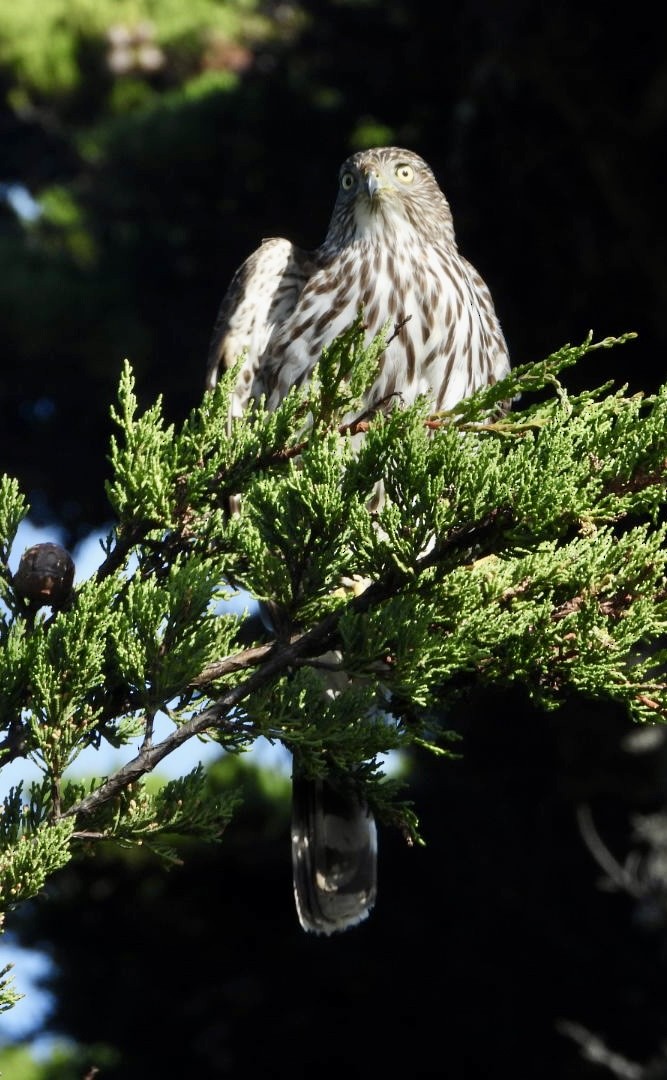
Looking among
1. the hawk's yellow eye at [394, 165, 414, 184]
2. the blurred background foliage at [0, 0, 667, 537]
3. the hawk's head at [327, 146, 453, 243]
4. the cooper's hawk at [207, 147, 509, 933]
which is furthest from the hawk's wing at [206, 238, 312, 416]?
the blurred background foliage at [0, 0, 667, 537]

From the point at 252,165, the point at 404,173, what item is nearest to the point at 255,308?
the point at 404,173

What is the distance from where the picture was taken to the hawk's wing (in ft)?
13.1

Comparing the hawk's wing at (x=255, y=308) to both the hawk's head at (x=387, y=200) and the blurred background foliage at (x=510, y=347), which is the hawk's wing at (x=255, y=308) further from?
the blurred background foliage at (x=510, y=347)

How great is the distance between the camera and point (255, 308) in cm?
403

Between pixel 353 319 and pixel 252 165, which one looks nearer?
pixel 353 319

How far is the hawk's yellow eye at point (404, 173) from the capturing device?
4.26m

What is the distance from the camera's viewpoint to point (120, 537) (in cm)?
222

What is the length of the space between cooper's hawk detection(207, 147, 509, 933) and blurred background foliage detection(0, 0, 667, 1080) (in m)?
2.69

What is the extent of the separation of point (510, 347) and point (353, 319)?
3.75 meters

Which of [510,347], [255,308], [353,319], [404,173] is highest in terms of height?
[510,347]

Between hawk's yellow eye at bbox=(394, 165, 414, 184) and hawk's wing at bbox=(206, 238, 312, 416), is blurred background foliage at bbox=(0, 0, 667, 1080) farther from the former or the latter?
hawk's wing at bbox=(206, 238, 312, 416)

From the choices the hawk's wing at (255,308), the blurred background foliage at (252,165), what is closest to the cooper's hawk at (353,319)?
the hawk's wing at (255,308)

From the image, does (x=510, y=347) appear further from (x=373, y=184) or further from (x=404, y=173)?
(x=373, y=184)

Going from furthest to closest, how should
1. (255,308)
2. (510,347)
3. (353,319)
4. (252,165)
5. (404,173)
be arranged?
(252,165) < (510,347) < (404,173) < (255,308) < (353,319)
